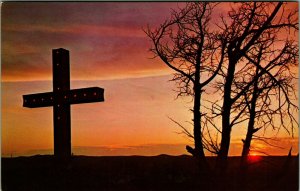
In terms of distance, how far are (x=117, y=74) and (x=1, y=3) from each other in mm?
1419

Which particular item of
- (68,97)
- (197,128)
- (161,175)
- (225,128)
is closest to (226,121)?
(225,128)

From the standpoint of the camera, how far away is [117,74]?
4.88m

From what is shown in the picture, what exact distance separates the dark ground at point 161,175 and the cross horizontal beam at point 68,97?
59 centimetres

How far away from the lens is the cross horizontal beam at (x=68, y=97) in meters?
4.84

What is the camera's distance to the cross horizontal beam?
484 centimetres

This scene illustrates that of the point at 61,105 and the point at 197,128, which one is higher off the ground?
the point at 61,105

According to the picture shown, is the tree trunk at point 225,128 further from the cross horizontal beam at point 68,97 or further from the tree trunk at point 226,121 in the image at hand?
the cross horizontal beam at point 68,97

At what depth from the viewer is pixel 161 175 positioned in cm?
479

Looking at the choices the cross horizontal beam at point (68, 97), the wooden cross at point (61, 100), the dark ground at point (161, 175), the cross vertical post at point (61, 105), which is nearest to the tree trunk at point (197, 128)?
the dark ground at point (161, 175)

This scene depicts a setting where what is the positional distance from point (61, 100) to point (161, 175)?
133 cm

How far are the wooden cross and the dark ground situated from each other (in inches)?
9.9

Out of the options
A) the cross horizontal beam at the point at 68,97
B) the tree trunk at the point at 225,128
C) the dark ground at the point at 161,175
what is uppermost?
the cross horizontal beam at the point at 68,97

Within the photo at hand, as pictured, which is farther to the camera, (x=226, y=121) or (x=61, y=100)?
(x=61, y=100)

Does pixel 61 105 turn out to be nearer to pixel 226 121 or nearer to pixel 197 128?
pixel 197 128
